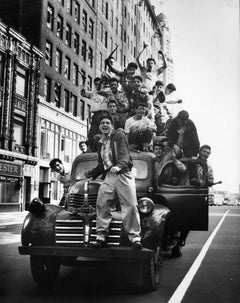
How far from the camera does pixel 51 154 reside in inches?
516

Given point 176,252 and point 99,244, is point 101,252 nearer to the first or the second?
point 99,244

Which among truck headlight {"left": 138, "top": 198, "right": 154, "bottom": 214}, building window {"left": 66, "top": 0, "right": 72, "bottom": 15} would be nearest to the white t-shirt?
truck headlight {"left": 138, "top": 198, "right": 154, "bottom": 214}

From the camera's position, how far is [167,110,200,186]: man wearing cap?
24.3 feet

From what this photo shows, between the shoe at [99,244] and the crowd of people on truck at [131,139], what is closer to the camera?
the shoe at [99,244]

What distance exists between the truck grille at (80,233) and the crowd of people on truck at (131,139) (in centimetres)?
12

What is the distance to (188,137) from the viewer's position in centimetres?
752

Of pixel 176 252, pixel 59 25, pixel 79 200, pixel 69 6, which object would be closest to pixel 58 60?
pixel 69 6

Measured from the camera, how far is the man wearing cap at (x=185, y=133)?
→ 24.3 ft

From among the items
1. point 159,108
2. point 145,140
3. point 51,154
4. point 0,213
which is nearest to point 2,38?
point 0,213

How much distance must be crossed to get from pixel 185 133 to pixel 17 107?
1215 centimetres

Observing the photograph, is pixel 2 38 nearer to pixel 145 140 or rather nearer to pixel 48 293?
pixel 145 140

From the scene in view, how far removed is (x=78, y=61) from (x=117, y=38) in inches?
51.2

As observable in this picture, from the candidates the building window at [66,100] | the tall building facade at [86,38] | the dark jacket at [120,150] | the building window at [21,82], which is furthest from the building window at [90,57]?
the building window at [21,82]

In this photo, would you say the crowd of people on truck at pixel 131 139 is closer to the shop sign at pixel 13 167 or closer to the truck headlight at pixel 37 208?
the truck headlight at pixel 37 208
